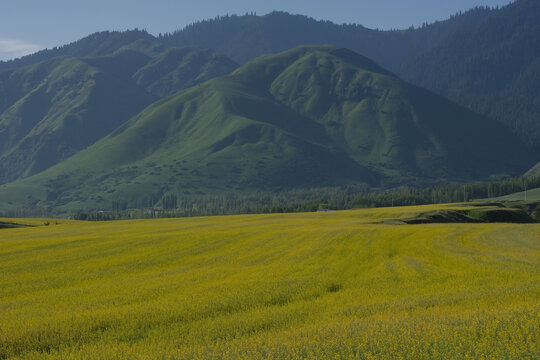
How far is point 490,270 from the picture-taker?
102 feet

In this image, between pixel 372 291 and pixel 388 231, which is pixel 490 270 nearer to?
pixel 372 291

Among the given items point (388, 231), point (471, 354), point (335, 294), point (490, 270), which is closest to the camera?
point (471, 354)

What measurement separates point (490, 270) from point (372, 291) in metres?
9.81

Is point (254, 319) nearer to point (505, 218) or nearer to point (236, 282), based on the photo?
point (236, 282)

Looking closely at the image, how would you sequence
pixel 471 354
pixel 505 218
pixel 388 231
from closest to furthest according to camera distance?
1. pixel 471 354
2. pixel 388 231
3. pixel 505 218

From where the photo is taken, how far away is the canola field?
15.9m

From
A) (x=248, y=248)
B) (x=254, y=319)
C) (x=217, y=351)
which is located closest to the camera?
(x=217, y=351)

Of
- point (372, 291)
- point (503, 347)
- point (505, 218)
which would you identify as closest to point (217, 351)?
point (503, 347)

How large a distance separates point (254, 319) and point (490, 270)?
17.7 metres

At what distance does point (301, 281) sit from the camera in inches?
1089

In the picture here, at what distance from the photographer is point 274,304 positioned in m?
23.3

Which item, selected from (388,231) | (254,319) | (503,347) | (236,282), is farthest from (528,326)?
(388,231)

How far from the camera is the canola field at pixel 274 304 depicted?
1591 centimetres

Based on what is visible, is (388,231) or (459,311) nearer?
(459,311)
